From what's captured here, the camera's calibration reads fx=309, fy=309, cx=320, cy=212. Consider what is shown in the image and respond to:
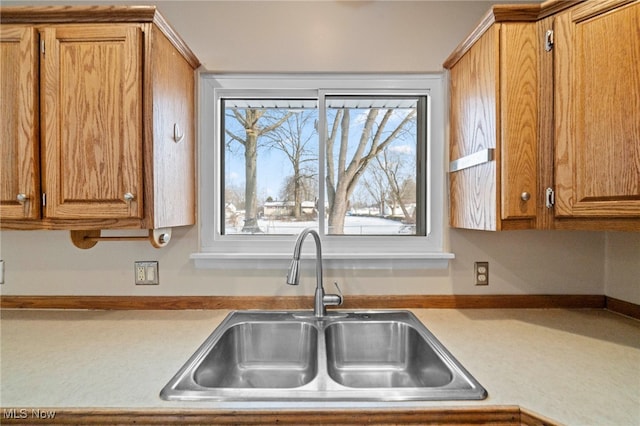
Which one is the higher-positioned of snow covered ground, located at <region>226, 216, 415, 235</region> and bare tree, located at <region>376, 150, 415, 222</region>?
bare tree, located at <region>376, 150, 415, 222</region>

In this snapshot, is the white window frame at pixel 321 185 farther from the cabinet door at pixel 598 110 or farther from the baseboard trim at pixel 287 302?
the cabinet door at pixel 598 110

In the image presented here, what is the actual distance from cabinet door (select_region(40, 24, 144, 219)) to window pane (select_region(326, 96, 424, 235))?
0.86 metres

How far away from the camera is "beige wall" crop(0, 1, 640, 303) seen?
Answer: 4.88ft

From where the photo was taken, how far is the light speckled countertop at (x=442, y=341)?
0.77 meters

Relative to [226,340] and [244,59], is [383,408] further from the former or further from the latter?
[244,59]

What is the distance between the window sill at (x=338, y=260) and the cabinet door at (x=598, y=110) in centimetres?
57

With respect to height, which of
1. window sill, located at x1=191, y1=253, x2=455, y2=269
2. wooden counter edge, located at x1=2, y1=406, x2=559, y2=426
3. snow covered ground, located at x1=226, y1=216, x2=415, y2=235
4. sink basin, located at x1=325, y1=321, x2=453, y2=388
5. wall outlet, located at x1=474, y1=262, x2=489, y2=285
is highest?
snow covered ground, located at x1=226, y1=216, x2=415, y2=235

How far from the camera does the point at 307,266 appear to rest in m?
1.50

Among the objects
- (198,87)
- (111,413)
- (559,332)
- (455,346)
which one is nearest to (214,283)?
(111,413)

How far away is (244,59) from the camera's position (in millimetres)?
1497

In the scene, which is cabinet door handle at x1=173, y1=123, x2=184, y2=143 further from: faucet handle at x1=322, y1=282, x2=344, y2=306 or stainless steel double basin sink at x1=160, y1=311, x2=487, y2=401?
faucet handle at x1=322, y1=282, x2=344, y2=306

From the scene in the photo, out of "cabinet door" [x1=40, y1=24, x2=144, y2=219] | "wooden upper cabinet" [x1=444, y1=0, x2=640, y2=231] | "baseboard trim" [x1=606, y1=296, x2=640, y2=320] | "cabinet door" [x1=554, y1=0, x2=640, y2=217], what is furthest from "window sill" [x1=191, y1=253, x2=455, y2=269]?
"baseboard trim" [x1=606, y1=296, x2=640, y2=320]

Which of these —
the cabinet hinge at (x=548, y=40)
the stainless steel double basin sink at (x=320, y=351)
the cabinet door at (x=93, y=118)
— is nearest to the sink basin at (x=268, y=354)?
the stainless steel double basin sink at (x=320, y=351)

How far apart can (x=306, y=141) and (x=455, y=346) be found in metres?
1.13
